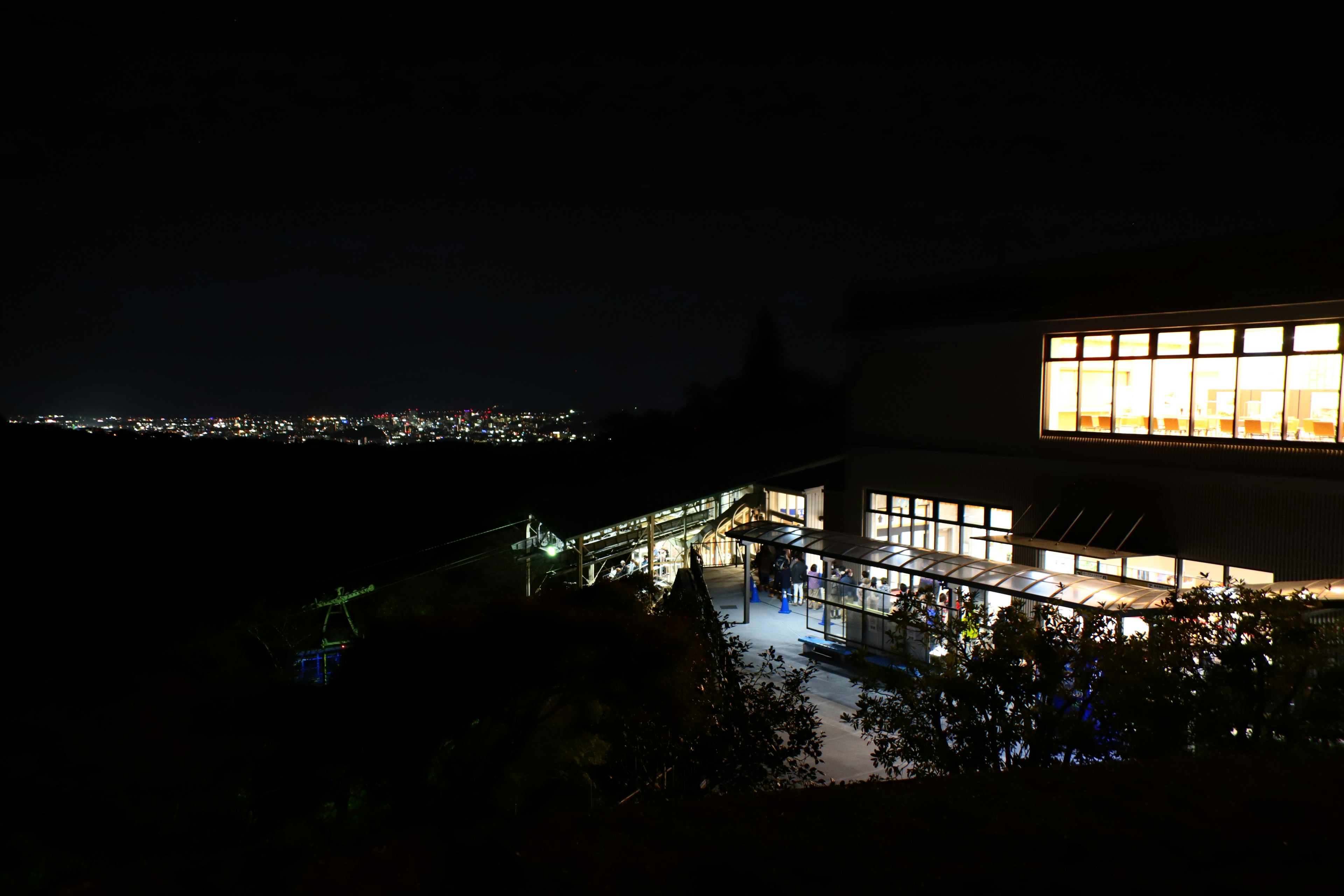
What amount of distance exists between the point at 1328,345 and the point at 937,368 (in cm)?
665

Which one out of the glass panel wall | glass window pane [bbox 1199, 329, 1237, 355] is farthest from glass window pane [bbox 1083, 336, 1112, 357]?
the glass panel wall

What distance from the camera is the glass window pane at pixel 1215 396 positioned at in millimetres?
13219

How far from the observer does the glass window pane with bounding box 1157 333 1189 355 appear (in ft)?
44.9

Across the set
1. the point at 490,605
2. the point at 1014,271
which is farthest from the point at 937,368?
the point at 490,605

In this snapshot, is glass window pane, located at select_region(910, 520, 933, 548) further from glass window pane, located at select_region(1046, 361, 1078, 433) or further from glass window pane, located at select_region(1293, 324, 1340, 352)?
glass window pane, located at select_region(1293, 324, 1340, 352)

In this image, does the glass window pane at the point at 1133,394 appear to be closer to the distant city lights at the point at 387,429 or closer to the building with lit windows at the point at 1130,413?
the building with lit windows at the point at 1130,413

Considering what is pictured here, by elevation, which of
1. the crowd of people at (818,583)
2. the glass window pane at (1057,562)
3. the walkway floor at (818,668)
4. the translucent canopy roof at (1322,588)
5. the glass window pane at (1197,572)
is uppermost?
the translucent canopy roof at (1322,588)

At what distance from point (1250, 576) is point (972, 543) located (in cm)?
501

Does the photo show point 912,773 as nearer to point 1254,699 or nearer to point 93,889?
point 1254,699

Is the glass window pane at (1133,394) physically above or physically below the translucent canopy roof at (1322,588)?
above

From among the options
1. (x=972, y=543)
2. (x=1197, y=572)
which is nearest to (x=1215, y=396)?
(x=1197, y=572)

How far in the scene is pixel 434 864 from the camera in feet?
9.39

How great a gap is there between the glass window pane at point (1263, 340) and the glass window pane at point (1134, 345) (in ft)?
4.80

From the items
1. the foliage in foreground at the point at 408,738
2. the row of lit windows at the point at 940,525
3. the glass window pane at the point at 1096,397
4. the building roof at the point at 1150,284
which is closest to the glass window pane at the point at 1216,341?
the building roof at the point at 1150,284
